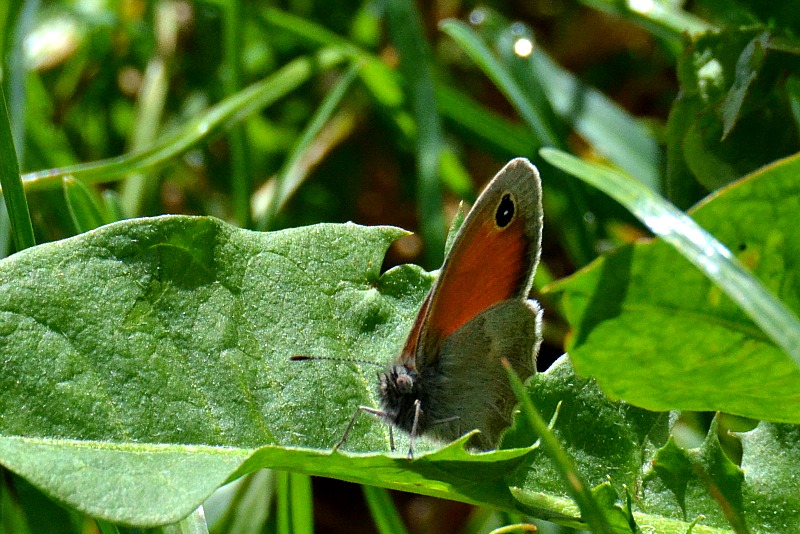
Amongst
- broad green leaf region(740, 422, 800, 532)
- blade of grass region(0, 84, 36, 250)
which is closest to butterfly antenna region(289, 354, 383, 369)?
→ blade of grass region(0, 84, 36, 250)

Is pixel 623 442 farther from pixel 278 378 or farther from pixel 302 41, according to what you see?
pixel 302 41

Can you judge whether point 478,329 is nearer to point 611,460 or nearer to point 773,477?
point 611,460

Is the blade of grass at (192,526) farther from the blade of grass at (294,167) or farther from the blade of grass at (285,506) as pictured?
the blade of grass at (294,167)

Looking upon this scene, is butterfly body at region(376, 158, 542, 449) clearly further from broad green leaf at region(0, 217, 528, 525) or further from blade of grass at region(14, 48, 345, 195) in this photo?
blade of grass at region(14, 48, 345, 195)

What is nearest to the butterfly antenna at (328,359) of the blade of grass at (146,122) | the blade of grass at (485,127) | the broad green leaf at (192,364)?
the broad green leaf at (192,364)

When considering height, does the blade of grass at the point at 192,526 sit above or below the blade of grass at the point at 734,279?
below

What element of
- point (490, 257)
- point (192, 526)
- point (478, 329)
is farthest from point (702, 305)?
point (192, 526)

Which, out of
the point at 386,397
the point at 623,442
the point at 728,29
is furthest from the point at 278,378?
the point at 728,29
